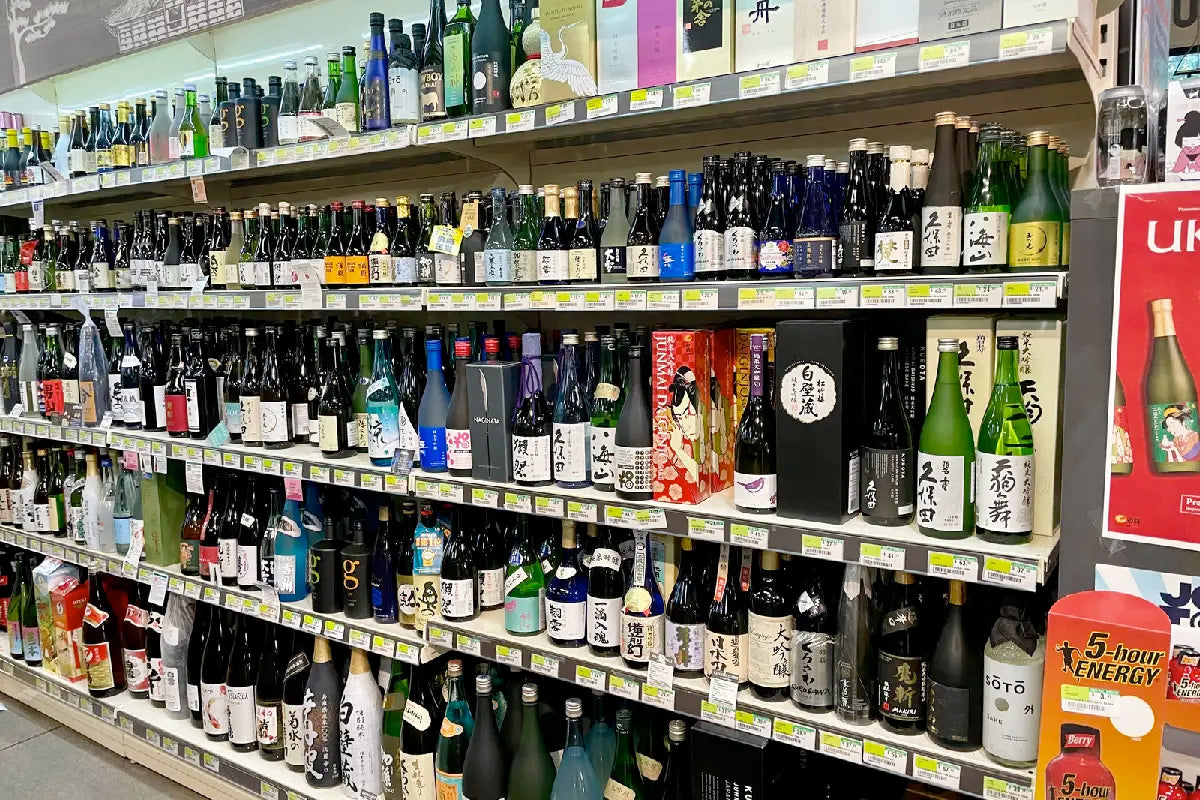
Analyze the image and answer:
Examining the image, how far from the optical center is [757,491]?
191cm

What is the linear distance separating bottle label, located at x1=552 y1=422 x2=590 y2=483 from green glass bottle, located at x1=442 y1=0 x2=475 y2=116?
2.85 ft

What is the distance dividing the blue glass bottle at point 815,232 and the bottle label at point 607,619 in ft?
2.81

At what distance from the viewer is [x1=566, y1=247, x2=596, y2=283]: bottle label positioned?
7.00 feet

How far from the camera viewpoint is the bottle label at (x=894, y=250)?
1.69m

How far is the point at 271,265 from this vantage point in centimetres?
275

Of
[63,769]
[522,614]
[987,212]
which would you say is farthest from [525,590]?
[63,769]

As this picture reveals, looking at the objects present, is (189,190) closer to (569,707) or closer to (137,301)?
(137,301)

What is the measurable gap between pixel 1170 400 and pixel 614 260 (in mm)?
1183

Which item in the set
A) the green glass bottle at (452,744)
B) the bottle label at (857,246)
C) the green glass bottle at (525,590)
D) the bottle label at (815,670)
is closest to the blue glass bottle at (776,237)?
the bottle label at (857,246)

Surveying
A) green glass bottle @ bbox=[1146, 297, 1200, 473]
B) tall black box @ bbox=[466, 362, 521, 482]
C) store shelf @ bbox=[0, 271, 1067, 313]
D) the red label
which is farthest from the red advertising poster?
the red label

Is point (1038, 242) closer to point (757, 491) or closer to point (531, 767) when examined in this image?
point (757, 491)

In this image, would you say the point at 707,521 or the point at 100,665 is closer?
the point at 707,521

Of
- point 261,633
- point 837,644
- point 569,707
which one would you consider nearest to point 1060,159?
point 837,644

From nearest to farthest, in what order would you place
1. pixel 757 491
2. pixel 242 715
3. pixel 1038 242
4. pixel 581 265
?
pixel 1038 242 → pixel 757 491 → pixel 581 265 → pixel 242 715
